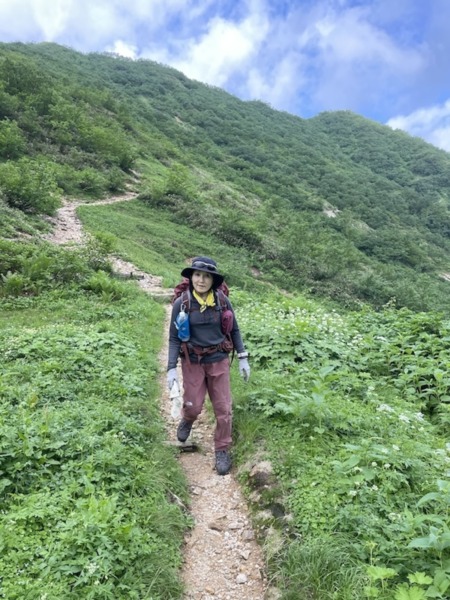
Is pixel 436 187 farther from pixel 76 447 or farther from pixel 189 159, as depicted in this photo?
pixel 76 447

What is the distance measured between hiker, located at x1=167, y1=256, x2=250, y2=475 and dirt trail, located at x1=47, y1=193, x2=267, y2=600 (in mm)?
305

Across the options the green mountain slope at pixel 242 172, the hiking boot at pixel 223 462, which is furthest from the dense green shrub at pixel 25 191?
the hiking boot at pixel 223 462

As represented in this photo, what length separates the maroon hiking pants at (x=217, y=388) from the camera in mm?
5184

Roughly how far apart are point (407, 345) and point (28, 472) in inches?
268

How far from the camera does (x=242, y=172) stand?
66188 mm

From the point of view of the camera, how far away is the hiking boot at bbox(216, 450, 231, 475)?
506cm

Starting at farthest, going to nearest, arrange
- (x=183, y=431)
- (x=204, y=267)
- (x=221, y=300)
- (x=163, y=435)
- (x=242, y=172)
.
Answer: (x=242, y=172)
(x=183, y=431)
(x=163, y=435)
(x=221, y=300)
(x=204, y=267)

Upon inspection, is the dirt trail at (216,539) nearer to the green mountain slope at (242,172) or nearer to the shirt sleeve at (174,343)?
the shirt sleeve at (174,343)

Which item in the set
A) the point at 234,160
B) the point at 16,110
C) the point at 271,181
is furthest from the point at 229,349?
the point at 234,160

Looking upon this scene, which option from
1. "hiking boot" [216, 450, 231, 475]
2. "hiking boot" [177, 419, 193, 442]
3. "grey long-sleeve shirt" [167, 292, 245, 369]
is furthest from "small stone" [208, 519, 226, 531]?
"grey long-sleeve shirt" [167, 292, 245, 369]

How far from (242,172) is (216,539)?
217ft

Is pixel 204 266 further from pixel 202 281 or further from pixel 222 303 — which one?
pixel 222 303

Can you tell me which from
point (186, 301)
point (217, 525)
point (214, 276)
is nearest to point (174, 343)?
point (186, 301)

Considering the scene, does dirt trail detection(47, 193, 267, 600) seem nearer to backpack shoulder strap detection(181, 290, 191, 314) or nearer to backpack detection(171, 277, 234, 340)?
backpack detection(171, 277, 234, 340)
